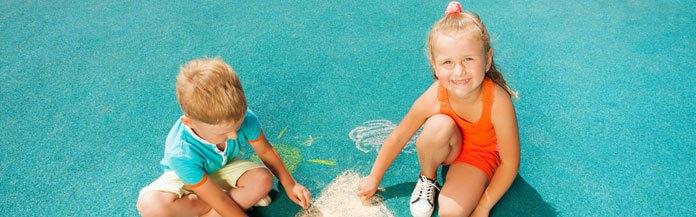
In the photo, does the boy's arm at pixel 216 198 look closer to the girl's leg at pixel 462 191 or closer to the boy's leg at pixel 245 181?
the boy's leg at pixel 245 181

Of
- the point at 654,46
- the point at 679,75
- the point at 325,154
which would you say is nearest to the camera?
the point at 325,154

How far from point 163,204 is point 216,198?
178 mm

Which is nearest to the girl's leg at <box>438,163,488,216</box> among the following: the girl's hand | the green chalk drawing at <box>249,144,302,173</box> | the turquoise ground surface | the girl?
the girl

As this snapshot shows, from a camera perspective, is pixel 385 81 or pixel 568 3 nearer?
pixel 385 81

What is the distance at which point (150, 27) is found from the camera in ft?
10.2

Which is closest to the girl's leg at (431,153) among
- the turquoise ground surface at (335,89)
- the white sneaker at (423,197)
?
the white sneaker at (423,197)

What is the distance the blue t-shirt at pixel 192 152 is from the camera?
5.09ft

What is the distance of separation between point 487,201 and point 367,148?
550mm

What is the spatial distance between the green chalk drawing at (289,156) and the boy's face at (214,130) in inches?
16.1

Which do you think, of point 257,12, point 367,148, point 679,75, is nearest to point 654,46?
point 679,75

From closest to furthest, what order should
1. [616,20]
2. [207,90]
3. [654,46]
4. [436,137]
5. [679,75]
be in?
[207,90]
[436,137]
[679,75]
[654,46]
[616,20]

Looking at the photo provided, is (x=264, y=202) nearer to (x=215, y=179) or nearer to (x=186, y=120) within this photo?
(x=215, y=179)

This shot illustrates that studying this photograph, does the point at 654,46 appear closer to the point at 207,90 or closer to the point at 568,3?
the point at 568,3

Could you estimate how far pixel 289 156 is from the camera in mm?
2053
